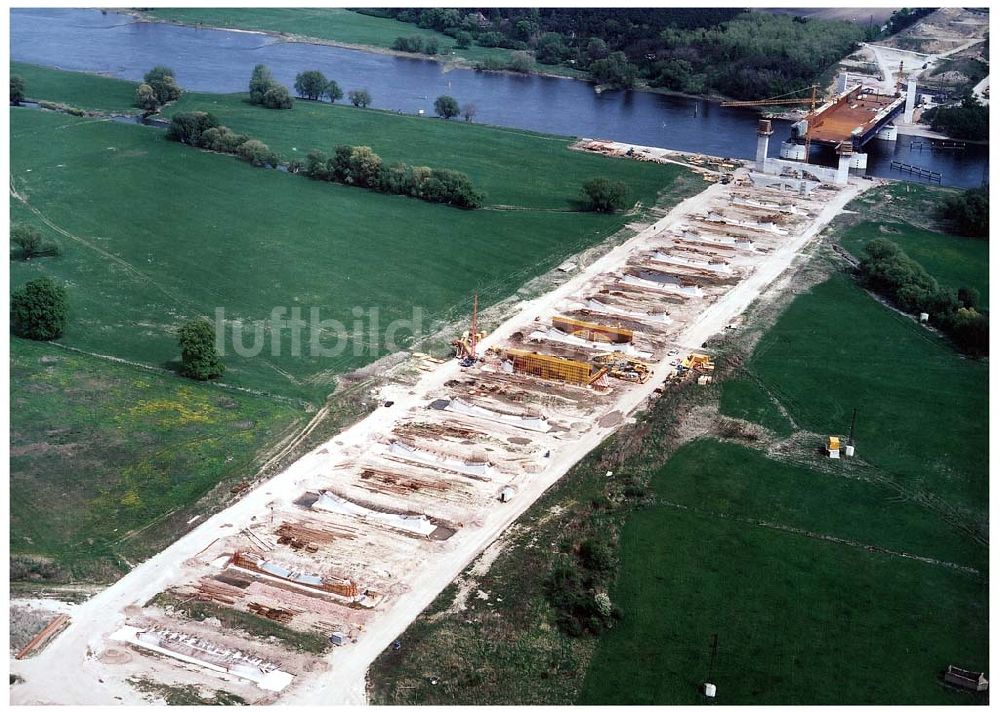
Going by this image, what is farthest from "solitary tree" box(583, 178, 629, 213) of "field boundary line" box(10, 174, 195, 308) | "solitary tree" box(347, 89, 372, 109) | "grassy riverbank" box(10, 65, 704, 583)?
"solitary tree" box(347, 89, 372, 109)

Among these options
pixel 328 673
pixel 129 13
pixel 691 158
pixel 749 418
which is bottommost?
pixel 328 673

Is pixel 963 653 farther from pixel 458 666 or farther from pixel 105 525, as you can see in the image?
pixel 105 525

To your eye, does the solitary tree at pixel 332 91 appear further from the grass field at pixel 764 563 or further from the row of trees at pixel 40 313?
the grass field at pixel 764 563

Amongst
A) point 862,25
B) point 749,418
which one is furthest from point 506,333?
point 862,25

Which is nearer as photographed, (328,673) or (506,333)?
(328,673)

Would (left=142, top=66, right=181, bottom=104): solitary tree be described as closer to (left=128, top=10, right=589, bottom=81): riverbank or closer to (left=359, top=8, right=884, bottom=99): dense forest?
(left=128, top=10, right=589, bottom=81): riverbank

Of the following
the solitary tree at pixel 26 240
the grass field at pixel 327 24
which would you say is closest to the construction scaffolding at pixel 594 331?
the solitary tree at pixel 26 240
